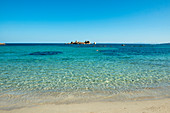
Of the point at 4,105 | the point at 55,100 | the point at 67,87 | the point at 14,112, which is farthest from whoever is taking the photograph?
the point at 67,87

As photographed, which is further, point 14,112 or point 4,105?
point 4,105

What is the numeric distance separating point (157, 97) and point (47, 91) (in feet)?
22.0

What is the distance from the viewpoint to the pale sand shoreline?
5625 millimetres

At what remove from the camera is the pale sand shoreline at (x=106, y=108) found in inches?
221

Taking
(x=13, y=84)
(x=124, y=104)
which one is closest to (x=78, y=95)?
(x=124, y=104)

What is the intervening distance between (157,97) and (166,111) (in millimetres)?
1666

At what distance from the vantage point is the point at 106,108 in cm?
590

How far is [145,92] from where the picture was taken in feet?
25.8

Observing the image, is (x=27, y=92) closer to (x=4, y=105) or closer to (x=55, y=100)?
(x=4, y=105)

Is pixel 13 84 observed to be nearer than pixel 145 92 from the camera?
No

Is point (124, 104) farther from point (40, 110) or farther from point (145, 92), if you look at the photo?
point (40, 110)

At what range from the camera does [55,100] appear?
6766 millimetres

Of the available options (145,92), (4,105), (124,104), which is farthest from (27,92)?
(145,92)

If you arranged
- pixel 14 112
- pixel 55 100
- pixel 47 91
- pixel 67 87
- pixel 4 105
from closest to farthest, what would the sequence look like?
1. pixel 14 112
2. pixel 4 105
3. pixel 55 100
4. pixel 47 91
5. pixel 67 87
